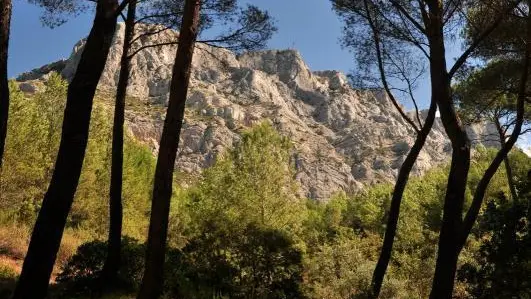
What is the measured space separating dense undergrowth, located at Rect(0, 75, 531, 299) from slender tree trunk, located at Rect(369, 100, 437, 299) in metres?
0.91

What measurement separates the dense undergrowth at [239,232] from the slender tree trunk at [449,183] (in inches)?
16.0

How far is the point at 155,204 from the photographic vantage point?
6.12 meters

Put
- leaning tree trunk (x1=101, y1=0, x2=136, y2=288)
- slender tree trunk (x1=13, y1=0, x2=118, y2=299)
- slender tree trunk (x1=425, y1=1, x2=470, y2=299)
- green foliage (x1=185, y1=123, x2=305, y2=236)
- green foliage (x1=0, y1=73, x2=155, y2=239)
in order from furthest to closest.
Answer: green foliage (x1=185, y1=123, x2=305, y2=236) → green foliage (x1=0, y1=73, x2=155, y2=239) → leaning tree trunk (x1=101, y1=0, x2=136, y2=288) → slender tree trunk (x1=425, y1=1, x2=470, y2=299) → slender tree trunk (x1=13, y1=0, x2=118, y2=299)

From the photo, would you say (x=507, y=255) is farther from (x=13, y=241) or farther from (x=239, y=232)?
(x=13, y=241)

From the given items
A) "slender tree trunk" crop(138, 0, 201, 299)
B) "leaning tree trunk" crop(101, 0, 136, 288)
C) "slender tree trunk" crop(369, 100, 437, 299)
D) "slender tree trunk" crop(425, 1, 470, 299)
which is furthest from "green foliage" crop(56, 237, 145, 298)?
"slender tree trunk" crop(425, 1, 470, 299)

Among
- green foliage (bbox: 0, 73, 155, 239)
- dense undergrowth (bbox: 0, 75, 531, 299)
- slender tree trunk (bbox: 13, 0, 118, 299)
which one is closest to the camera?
slender tree trunk (bbox: 13, 0, 118, 299)

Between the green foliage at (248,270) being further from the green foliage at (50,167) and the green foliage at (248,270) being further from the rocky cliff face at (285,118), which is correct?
the rocky cliff face at (285,118)

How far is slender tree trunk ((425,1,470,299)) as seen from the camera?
7.59 m

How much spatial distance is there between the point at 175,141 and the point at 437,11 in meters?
6.32

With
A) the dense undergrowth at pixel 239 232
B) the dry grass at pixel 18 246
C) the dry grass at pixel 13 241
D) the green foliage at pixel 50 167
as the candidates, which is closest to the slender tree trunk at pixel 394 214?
the dense undergrowth at pixel 239 232

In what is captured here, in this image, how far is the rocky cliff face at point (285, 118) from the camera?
427 ft

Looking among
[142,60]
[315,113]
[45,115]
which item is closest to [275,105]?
[315,113]

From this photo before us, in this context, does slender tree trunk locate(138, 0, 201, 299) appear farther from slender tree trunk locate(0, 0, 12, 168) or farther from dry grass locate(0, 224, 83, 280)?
dry grass locate(0, 224, 83, 280)

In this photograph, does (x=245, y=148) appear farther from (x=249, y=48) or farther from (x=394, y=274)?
(x=249, y=48)
